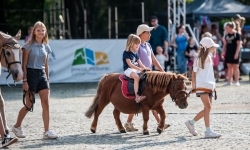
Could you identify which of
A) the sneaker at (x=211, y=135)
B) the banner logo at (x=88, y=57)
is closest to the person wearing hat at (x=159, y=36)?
the banner logo at (x=88, y=57)

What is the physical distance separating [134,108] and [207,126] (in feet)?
4.39

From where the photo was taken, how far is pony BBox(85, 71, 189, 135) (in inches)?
457

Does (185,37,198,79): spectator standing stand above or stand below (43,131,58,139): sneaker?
above

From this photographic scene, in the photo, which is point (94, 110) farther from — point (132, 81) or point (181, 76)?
point (181, 76)

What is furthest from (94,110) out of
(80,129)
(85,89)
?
(85,89)

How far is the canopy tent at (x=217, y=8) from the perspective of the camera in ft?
98.9

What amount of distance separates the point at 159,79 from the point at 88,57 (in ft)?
41.6

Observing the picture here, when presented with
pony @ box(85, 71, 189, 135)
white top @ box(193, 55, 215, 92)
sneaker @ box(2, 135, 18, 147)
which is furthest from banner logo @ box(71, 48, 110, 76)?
sneaker @ box(2, 135, 18, 147)

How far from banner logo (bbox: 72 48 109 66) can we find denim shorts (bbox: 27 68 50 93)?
1269cm

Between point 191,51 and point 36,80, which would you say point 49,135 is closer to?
point 36,80

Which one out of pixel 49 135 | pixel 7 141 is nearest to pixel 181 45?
pixel 49 135

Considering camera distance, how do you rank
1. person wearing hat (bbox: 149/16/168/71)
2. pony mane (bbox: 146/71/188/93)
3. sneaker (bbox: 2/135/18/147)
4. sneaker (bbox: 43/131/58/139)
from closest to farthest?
sneaker (bbox: 2/135/18/147), sneaker (bbox: 43/131/58/139), pony mane (bbox: 146/71/188/93), person wearing hat (bbox: 149/16/168/71)

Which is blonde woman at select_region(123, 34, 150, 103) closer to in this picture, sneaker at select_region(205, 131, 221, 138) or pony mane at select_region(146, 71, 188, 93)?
pony mane at select_region(146, 71, 188, 93)

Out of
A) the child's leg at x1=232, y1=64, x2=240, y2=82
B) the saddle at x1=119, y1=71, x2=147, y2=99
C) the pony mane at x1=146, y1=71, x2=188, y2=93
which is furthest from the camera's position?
the child's leg at x1=232, y1=64, x2=240, y2=82
